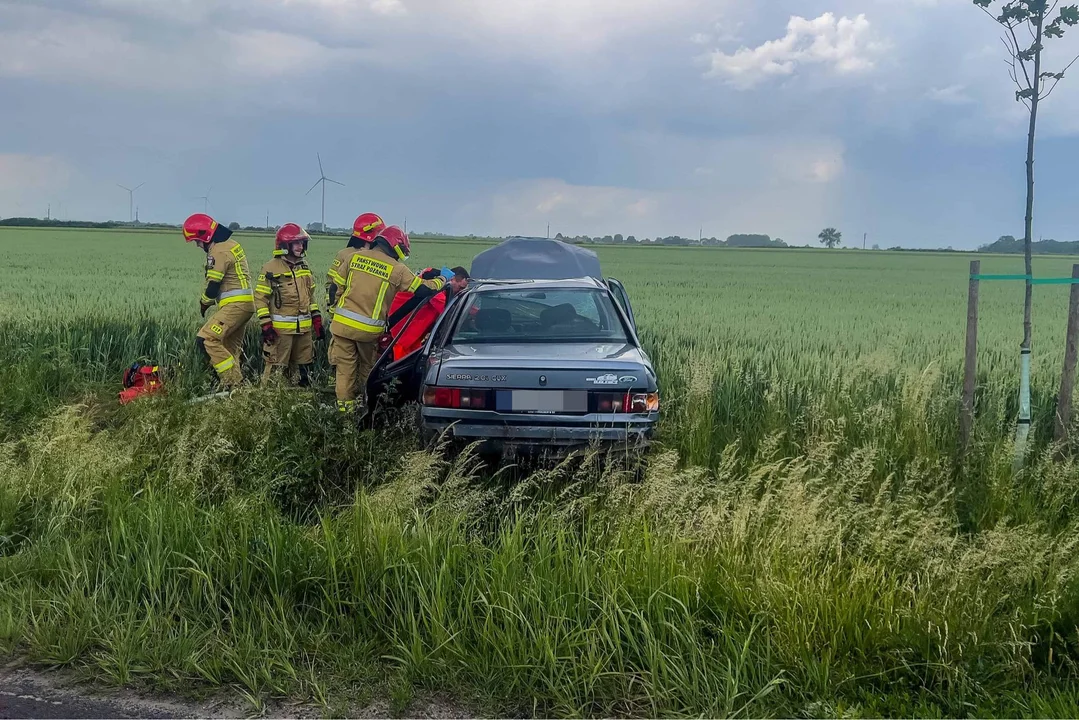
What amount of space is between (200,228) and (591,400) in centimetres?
559

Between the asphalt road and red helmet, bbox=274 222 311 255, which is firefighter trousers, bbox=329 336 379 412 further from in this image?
the asphalt road

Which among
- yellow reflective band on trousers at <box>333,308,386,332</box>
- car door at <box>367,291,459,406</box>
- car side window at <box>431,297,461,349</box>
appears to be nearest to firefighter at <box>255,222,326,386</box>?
yellow reflective band on trousers at <box>333,308,386,332</box>

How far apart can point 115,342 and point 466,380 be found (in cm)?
671

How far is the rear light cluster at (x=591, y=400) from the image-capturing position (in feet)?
17.4

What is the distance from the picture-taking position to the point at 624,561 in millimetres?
4043

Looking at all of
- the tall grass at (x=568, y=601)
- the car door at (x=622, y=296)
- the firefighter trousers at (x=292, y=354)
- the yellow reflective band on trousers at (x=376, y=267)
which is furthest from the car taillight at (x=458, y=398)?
the firefighter trousers at (x=292, y=354)

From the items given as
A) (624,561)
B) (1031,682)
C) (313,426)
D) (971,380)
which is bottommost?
(1031,682)

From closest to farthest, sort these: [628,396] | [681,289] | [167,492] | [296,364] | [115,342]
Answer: [167,492], [628,396], [296,364], [115,342], [681,289]

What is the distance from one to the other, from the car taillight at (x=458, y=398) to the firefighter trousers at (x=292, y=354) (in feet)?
12.9

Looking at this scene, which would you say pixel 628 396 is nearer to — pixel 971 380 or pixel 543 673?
pixel 543 673

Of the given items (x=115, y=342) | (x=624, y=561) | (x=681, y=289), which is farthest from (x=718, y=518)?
(x=681, y=289)

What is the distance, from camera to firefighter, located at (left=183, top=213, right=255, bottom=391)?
8.69 meters

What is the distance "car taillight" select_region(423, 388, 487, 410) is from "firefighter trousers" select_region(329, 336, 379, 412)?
2.71 metres

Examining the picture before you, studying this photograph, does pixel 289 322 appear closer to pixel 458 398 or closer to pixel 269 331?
pixel 269 331
